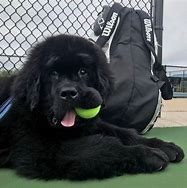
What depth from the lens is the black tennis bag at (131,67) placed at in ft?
7.58

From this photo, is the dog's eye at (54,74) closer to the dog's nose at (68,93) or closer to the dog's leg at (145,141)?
the dog's nose at (68,93)

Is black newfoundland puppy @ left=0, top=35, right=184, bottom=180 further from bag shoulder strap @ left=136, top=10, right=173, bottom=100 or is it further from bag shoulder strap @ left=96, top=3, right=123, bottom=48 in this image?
bag shoulder strap @ left=136, top=10, right=173, bottom=100

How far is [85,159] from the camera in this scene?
137 centimetres

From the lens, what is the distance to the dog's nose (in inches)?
55.4

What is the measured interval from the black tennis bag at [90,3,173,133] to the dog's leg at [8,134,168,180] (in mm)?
770

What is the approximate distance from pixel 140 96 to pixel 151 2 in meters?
1.32

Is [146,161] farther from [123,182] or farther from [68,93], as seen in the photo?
[68,93]

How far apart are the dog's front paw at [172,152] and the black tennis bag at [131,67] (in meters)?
0.61

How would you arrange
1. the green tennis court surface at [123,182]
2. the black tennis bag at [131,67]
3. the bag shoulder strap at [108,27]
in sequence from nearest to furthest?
the green tennis court surface at [123,182]
the black tennis bag at [131,67]
the bag shoulder strap at [108,27]

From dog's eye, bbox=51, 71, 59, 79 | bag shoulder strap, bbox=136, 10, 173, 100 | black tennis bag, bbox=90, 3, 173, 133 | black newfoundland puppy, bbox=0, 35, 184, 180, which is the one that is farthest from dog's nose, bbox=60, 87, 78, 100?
bag shoulder strap, bbox=136, 10, 173, 100

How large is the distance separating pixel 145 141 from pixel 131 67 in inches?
28.3

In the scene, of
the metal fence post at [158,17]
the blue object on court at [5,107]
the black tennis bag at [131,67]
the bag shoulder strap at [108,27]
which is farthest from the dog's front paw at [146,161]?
the metal fence post at [158,17]

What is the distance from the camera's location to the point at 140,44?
8.36 ft

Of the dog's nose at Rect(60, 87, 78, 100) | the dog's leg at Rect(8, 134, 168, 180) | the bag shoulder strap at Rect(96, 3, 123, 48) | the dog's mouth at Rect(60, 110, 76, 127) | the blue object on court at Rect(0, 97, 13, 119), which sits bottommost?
the bag shoulder strap at Rect(96, 3, 123, 48)
